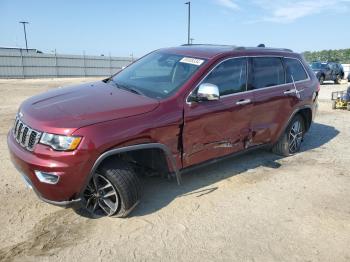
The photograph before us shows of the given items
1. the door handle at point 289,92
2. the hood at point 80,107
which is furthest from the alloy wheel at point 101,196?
the door handle at point 289,92

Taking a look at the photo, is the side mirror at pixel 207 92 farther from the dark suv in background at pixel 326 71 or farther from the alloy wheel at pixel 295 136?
the dark suv in background at pixel 326 71

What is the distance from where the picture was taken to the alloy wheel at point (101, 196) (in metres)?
3.68

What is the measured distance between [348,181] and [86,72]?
105 feet

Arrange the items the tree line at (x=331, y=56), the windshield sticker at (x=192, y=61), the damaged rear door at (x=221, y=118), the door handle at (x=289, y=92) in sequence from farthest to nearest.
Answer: the tree line at (x=331, y=56) → the door handle at (x=289, y=92) → the windshield sticker at (x=192, y=61) → the damaged rear door at (x=221, y=118)

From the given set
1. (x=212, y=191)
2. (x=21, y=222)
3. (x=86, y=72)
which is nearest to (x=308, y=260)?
(x=212, y=191)

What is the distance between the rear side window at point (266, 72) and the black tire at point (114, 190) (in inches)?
93.1

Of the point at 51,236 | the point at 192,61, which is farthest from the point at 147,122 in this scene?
the point at 51,236

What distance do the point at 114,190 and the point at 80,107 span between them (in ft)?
3.09

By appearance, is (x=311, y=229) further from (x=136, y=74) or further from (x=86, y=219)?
(x=136, y=74)

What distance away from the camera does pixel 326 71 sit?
24391 millimetres

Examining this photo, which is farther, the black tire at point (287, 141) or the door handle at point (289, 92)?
the black tire at point (287, 141)

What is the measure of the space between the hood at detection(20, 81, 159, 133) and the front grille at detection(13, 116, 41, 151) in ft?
0.20

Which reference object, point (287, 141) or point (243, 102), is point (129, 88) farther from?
point (287, 141)

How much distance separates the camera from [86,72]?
34.2 metres
